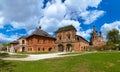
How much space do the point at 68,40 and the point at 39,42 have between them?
998 cm

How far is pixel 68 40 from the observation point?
61906 millimetres

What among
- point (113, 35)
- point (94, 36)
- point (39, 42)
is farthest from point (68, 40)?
point (113, 35)

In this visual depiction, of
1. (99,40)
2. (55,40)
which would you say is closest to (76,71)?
(55,40)

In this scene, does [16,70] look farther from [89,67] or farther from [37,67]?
[89,67]

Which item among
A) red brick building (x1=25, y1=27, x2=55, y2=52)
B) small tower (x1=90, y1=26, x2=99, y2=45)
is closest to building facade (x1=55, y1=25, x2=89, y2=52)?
red brick building (x1=25, y1=27, x2=55, y2=52)

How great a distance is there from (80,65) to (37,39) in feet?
138

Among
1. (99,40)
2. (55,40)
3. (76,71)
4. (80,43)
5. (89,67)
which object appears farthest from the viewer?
(99,40)

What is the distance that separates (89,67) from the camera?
20281 mm

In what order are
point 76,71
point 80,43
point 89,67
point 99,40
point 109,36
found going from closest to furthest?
point 76,71
point 89,67
point 80,43
point 99,40
point 109,36

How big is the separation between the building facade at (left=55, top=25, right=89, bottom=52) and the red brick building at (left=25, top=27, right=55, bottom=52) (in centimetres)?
258

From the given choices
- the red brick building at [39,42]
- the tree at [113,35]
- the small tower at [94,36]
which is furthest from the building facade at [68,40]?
the tree at [113,35]

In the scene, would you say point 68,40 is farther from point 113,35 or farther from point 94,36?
point 113,35

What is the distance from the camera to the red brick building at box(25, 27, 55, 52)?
203 feet

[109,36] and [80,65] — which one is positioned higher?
[109,36]
